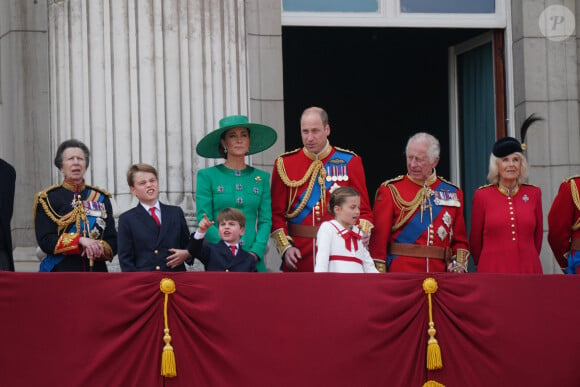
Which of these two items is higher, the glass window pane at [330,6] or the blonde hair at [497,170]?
the glass window pane at [330,6]

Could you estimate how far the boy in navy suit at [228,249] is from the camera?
8.87 metres

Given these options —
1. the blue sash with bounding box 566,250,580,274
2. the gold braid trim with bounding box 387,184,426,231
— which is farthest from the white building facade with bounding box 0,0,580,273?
the gold braid trim with bounding box 387,184,426,231

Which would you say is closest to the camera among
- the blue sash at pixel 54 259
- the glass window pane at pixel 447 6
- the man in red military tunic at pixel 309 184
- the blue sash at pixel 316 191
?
the blue sash at pixel 54 259

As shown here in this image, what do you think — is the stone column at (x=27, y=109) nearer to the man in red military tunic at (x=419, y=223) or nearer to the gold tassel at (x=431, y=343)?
the man in red military tunic at (x=419, y=223)

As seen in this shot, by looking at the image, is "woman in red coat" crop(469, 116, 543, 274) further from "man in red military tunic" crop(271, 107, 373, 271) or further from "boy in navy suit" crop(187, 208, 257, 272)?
"boy in navy suit" crop(187, 208, 257, 272)

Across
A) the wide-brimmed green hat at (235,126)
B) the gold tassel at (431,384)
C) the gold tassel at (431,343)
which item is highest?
the wide-brimmed green hat at (235,126)

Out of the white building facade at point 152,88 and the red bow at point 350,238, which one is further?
the white building facade at point 152,88

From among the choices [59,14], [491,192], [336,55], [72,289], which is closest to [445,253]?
[491,192]

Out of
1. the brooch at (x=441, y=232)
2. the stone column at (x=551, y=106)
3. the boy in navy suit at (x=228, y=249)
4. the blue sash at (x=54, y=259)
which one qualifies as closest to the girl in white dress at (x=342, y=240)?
the boy in navy suit at (x=228, y=249)

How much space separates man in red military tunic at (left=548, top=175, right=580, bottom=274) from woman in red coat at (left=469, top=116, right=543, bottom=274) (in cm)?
13

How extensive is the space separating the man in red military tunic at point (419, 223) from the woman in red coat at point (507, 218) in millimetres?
201

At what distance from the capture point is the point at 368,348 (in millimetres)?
8211

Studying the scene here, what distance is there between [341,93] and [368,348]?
31.9 ft

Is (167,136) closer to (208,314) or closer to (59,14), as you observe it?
(59,14)
